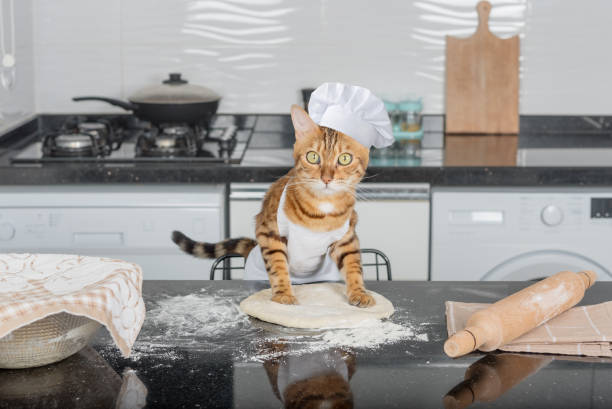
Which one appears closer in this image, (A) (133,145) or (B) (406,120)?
(A) (133,145)

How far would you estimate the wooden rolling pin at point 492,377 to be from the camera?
4.16ft

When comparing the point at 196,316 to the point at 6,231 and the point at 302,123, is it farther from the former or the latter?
the point at 6,231

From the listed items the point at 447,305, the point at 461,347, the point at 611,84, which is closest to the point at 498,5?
the point at 611,84

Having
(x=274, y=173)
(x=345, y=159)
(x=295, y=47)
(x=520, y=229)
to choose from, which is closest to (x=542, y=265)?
(x=520, y=229)

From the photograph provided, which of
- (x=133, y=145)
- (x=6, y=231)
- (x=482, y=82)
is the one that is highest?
(x=482, y=82)

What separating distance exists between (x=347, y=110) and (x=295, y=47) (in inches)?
80.3

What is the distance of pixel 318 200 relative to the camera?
1631mm

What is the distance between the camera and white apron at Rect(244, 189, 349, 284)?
5.47ft

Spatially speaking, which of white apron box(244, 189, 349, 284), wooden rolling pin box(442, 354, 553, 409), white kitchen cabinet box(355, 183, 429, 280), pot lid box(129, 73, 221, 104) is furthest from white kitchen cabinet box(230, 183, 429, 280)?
wooden rolling pin box(442, 354, 553, 409)

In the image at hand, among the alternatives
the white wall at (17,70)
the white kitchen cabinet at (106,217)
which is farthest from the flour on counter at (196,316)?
the white wall at (17,70)

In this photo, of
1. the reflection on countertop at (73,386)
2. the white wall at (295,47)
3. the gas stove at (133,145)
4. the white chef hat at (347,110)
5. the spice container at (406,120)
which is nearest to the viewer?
the reflection on countertop at (73,386)

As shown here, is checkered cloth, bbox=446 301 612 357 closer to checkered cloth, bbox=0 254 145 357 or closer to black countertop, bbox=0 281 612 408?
black countertop, bbox=0 281 612 408

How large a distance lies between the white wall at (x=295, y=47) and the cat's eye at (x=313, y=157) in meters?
2.01

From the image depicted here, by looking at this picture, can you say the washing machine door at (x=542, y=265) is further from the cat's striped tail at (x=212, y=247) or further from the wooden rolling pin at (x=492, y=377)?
the wooden rolling pin at (x=492, y=377)
